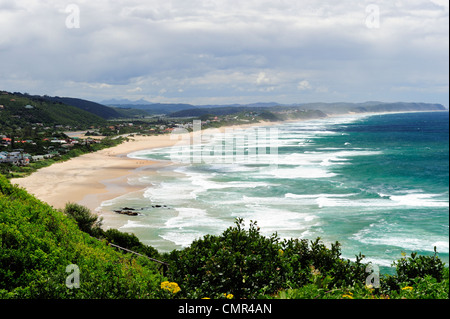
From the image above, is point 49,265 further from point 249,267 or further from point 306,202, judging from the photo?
point 306,202

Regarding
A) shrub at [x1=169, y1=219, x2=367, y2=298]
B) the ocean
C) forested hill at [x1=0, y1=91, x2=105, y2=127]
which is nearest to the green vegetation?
shrub at [x1=169, y1=219, x2=367, y2=298]

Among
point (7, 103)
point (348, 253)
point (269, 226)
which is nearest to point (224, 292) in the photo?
point (348, 253)

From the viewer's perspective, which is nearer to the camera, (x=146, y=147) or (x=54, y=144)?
(x=54, y=144)

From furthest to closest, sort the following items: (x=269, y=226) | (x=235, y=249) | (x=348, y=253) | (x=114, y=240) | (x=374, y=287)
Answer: (x=269, y=226)
(x=348, y=253)
(x=114, y=240)
(x=235, y=249)
(x=374, y=287)

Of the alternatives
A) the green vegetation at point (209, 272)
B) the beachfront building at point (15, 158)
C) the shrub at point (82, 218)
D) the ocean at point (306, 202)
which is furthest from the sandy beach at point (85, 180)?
the green vegetation at point (209, 272)

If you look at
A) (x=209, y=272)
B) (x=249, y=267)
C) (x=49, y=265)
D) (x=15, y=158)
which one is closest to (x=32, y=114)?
(x=15, y=158)

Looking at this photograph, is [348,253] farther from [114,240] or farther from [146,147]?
[146,147]

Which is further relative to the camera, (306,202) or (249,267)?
(306,202)
